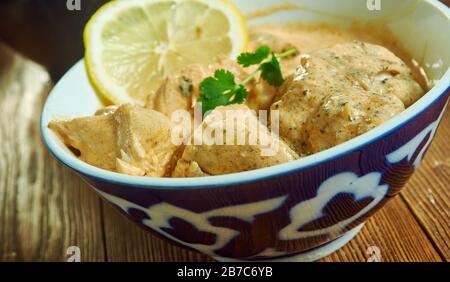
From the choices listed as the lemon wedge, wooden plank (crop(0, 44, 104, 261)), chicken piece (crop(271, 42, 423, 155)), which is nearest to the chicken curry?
chicken piece (crop(271, 42, 423, 155))

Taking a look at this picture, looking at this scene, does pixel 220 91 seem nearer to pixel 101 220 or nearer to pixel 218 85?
pixel 218 85

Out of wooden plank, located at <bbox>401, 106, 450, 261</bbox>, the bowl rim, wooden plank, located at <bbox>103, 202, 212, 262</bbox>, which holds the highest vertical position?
the bowl rim

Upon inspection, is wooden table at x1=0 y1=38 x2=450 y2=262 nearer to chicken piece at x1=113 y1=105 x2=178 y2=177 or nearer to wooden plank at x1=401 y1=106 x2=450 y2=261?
wooden plank at x1=401 y1=106 x2=450 y2=261

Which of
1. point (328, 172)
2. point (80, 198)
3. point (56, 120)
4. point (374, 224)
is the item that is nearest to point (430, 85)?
point (374, 224)

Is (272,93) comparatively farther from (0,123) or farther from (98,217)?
(0,123)

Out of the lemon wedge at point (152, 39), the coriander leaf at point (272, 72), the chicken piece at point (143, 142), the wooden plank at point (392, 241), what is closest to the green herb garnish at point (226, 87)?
the coriander leaf at point (272, 72)

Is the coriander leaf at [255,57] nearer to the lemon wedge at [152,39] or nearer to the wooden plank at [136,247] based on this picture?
the lemon wedge at [152,39]
